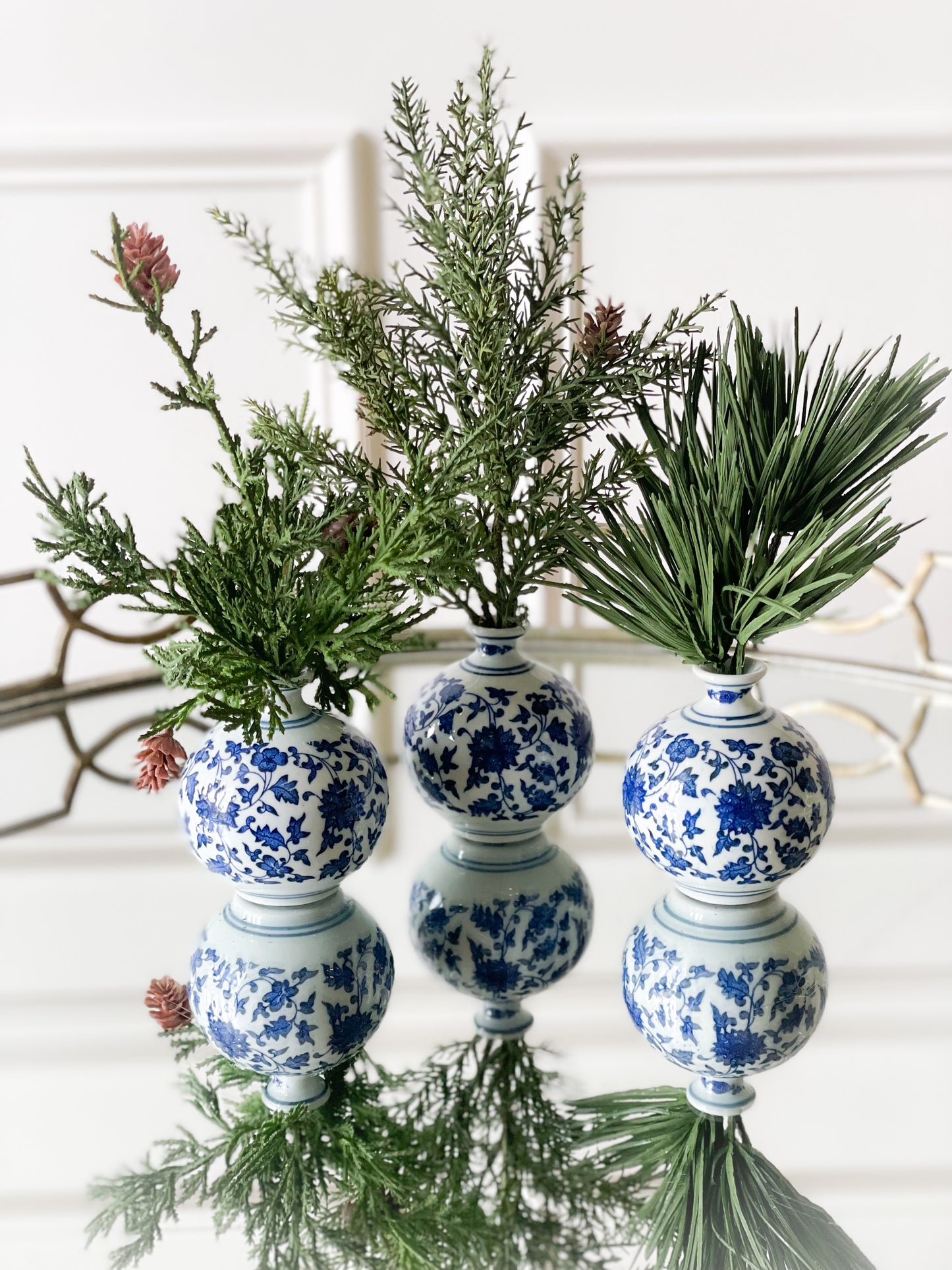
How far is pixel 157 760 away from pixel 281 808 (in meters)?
0.05

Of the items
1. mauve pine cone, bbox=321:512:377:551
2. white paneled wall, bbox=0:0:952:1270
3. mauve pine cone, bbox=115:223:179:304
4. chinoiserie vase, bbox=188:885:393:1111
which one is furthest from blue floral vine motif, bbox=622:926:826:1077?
white paneled wall, bbox=0:0:952:1270

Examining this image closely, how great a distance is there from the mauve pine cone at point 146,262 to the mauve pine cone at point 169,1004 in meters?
0.27

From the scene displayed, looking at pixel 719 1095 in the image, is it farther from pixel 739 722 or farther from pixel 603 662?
pixel 603 662

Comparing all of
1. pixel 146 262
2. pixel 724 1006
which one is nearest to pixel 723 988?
pixel 724 1006

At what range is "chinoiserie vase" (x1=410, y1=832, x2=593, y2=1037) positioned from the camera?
0.55 meters

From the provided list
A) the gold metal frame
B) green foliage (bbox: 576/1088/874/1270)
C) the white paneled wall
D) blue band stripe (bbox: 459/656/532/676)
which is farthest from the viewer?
the white paneled wall

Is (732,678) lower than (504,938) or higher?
higher

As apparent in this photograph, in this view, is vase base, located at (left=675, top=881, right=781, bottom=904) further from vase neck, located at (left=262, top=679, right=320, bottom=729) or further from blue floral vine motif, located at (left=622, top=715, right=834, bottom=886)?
vase neck, located at (left=262, top=679, right=320, bottom=729)

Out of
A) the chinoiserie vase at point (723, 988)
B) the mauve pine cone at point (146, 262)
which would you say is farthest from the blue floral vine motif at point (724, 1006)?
the mauve pine cone at point (146, 262)

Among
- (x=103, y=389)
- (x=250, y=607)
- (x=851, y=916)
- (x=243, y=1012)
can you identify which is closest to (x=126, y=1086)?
(x=243, y=1012)

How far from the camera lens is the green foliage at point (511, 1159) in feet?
1.34

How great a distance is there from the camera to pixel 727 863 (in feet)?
1.73

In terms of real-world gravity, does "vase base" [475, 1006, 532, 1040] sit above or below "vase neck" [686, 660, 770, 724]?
below

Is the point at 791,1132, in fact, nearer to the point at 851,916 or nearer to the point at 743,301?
the point at 851,916
